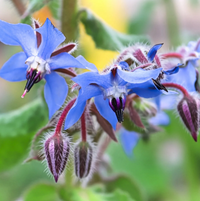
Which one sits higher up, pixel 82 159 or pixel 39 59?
pixel 39 59

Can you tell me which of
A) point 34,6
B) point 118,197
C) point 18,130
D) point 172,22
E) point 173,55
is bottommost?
point 118,197

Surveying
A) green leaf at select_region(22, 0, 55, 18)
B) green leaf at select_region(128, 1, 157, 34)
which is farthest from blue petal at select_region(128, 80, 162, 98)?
green leaf at select_region(128, 1, 157, 34)

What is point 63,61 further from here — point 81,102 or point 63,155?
point 63,155

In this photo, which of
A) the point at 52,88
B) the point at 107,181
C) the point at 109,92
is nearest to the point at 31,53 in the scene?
the point at 52,88

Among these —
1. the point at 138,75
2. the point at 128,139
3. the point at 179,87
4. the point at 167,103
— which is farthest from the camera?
the point at 128,139

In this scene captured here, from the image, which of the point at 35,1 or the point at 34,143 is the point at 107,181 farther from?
the point at 35,1

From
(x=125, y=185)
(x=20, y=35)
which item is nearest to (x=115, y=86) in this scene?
(x=20, y=35)

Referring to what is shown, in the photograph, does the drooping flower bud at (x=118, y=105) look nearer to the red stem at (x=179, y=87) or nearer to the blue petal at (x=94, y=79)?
the blue petal at (x=94, y=79)

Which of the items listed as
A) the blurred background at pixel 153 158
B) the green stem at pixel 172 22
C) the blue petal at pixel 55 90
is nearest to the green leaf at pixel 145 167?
the blurred background at pixel 153 158
